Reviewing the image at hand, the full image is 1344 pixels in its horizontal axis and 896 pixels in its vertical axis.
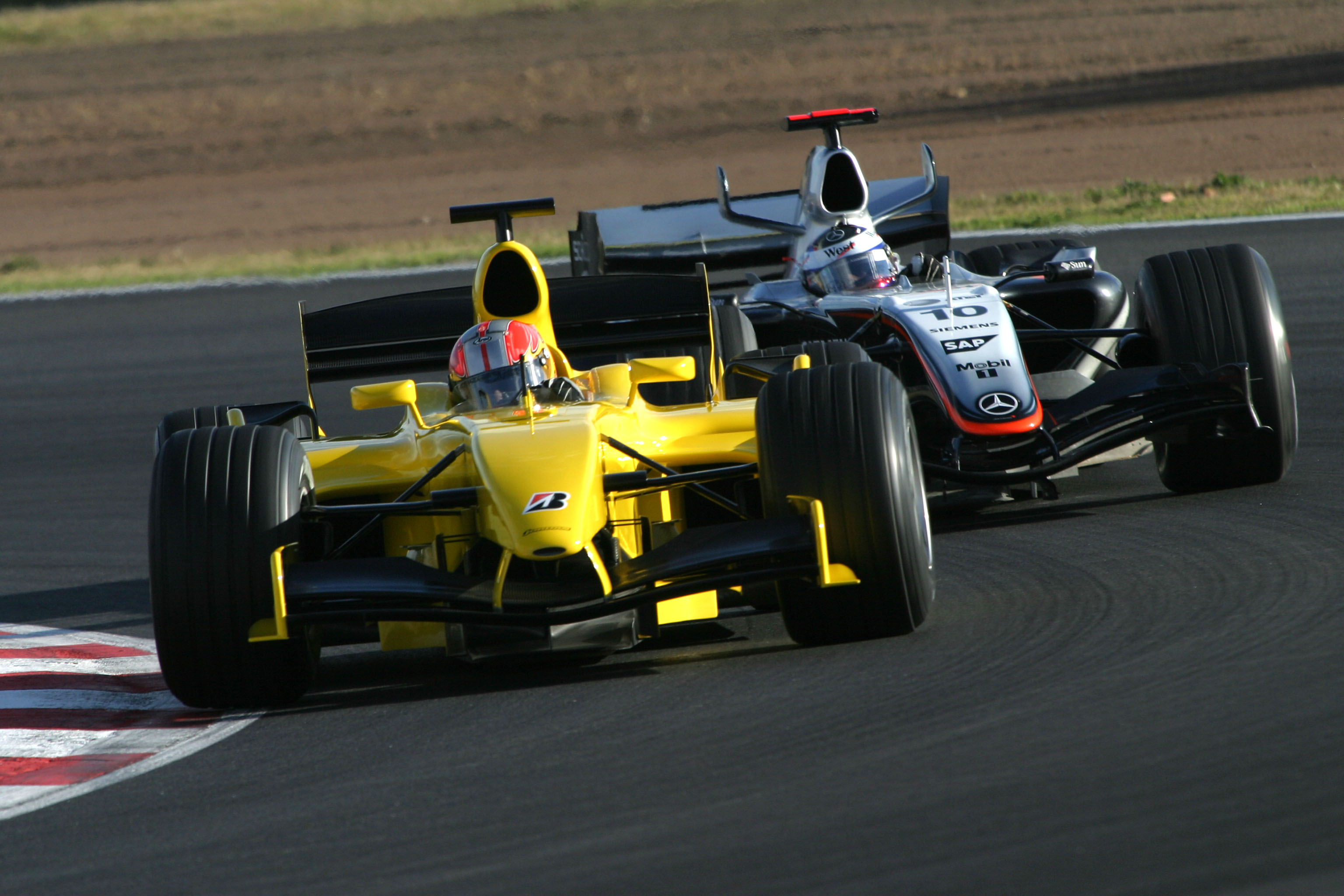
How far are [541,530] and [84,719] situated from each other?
179cm

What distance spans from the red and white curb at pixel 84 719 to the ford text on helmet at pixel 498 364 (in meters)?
1.60

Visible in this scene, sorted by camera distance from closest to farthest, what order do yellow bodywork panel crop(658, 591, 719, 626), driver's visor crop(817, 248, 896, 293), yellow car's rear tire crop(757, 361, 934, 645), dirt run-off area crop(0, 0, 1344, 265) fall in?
yellow car's rear tire crop(757, 361, 934, 645) → yellow bodywork panel crop(658, 591, 719, 626) → driver's visor crop(817, 248, 896, 293) → dirt run-off area crop(0, 0, 1344, 265)

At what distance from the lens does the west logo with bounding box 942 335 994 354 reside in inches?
327

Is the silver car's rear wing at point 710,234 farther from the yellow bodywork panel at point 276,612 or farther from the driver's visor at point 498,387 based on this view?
the yellow bodywork panel at point 276,612

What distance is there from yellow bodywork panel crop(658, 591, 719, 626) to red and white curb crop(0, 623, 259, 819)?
1371mm

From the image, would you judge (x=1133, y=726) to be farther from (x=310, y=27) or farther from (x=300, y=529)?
(x=310, y=27)

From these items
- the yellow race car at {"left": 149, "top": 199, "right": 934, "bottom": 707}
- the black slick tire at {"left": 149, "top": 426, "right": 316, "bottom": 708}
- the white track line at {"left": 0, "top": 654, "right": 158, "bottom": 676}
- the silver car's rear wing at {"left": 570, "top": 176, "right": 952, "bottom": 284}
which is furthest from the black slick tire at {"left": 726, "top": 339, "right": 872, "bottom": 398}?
the silver car's rear wing at {"left": 570, "top": 176, "right": 952, "bottom": 284}

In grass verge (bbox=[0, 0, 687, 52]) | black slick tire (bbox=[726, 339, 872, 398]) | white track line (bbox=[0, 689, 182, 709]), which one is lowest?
white track line (bbox=[0, 689, 182, 709])

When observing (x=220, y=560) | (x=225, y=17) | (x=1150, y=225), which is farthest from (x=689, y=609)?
(x=225, y=17)

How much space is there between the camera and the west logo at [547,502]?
226 inches

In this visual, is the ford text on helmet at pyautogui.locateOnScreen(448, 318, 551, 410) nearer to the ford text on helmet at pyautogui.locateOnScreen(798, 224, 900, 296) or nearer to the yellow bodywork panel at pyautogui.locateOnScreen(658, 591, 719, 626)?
the yellow bodywork panel at pyautogui.locateOnScreen(658, 591, 719, 626)

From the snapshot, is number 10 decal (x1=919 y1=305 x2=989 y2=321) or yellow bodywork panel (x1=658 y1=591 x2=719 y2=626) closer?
yellow bodywork panel (x1=658 y1=591 x2=719 y2=626)

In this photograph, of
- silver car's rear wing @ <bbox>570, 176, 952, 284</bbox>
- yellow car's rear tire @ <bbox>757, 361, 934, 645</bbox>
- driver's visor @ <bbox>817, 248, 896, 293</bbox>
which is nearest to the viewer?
yellow car's rear tire @ <bbox>757, 361, 934, 645</bbox>

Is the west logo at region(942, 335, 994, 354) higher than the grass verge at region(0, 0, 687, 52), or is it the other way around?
the grass verge at region(0, 0, 687, 52)
